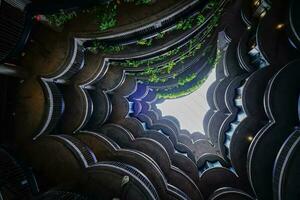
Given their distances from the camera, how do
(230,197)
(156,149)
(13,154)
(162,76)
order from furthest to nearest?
(162,76) → (156,149) → (230,197) → (13,154)

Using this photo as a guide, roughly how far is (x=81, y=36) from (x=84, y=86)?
205 inches

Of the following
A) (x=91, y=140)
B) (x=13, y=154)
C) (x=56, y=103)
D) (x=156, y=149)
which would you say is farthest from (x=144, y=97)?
(x=13, y=154)

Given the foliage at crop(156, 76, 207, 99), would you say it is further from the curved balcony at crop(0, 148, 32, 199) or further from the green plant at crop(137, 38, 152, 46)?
the curved balcony at crop(0, 148, 32, 199)

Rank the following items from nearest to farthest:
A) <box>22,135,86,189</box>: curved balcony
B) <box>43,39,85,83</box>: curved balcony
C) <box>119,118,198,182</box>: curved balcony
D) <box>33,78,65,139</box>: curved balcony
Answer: <box>33,78,65,139</box>: curved balcony → <box>43,39,85,83</box>: curved balcony → <box>22,135,86,189</box>: curved balcony → <box>119,118,198,182</box>: curved balcony

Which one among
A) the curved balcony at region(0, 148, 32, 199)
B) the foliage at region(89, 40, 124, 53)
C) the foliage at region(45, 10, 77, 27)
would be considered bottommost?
the curved balcony at region(0, 148, 32, 199)

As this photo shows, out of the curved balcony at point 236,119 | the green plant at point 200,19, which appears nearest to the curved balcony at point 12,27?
the green plant at point 200,19

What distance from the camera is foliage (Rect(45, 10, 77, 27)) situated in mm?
11078

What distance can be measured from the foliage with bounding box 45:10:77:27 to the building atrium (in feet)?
0.19

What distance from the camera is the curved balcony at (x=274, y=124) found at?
10.9 m

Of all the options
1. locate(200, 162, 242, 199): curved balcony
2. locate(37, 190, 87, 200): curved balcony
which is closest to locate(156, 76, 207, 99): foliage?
locate(200, 162, 242, 199): curved balcony

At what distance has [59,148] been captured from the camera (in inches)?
525

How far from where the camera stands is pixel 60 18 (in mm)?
11469

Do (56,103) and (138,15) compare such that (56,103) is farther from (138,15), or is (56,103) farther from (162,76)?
(162,76)

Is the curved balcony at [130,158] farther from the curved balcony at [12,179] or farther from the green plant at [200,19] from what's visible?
the green plant at [200,19]
